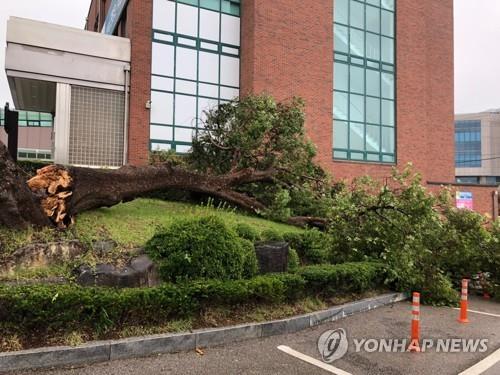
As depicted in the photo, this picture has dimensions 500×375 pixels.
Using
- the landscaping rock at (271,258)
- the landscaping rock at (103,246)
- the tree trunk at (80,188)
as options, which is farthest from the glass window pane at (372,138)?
the landscaping rock at (103,246)

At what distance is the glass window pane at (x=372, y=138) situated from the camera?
23.2 meters

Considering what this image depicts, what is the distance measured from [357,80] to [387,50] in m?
3.09

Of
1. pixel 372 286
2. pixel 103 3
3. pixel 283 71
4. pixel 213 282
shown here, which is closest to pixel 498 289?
pixel 372 286

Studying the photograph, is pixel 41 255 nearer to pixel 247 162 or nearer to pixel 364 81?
pixel 247 162

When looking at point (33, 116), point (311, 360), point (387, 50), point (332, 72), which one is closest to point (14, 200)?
point (311, 360)

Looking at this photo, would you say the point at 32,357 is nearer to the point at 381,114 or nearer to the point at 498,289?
the point at 498,289

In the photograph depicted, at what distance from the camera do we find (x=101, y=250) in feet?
21.0

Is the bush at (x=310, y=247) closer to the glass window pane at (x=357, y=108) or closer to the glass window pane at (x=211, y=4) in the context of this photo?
the glass window pane at (x=211, y=4)

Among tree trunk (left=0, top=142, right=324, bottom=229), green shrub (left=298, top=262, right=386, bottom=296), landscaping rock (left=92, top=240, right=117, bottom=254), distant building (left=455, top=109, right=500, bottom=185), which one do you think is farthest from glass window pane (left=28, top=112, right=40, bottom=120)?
distant building (left=455, top=109, right=500, bottom=185)

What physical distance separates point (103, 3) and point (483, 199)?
2739cm

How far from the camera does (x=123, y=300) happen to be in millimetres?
5141

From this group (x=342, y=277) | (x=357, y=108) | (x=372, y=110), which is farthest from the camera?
(x=372, y=110)

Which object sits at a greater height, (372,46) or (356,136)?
(372,46)

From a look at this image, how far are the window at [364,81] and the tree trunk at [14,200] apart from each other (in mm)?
17125
